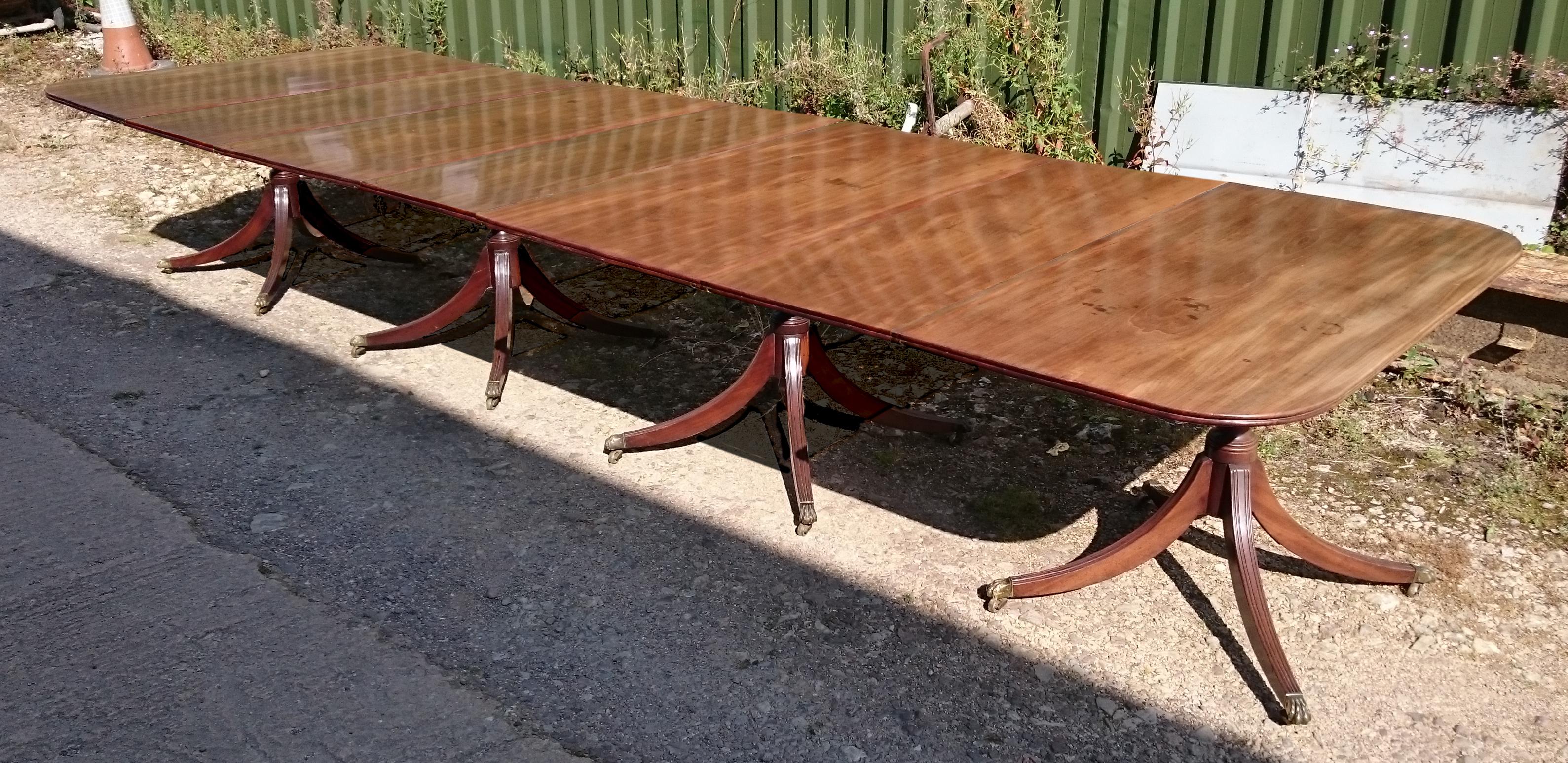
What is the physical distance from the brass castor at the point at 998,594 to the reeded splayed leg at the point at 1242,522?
0.48 m

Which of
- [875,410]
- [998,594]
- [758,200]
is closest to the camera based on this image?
[998,594]

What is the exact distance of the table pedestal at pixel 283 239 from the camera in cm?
503

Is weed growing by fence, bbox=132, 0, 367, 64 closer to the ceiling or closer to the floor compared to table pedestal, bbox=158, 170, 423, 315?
closer to the ceiling

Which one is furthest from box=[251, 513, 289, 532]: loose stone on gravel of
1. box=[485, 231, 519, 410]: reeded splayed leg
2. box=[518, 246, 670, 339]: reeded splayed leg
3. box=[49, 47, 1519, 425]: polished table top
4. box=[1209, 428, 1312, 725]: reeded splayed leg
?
box=[1209, 428, 1312, 725]: reeded splayed leg

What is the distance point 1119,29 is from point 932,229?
2.15 metres

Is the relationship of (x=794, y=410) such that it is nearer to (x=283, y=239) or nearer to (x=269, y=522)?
(x=269, y=522)

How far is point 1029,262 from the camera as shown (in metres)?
3.28

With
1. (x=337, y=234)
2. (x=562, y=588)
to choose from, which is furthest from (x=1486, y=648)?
(x=337, y=234)

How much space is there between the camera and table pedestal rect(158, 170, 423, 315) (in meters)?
5.03

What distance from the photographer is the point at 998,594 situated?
124 inches

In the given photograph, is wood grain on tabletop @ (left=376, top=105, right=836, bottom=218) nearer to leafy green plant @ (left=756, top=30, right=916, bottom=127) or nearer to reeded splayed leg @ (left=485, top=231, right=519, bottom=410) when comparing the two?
reeded splayed leg @ (left=485, top=231, right=519, bottom=410)

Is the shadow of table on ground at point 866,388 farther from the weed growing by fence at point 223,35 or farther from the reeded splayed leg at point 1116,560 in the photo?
the weed growing by fence at point 223,35

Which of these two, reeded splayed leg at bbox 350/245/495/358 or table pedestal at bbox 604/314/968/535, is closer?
table pedestal at bbox 604/314/968/535

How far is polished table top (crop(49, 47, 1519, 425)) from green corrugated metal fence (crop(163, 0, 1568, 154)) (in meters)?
1.20
